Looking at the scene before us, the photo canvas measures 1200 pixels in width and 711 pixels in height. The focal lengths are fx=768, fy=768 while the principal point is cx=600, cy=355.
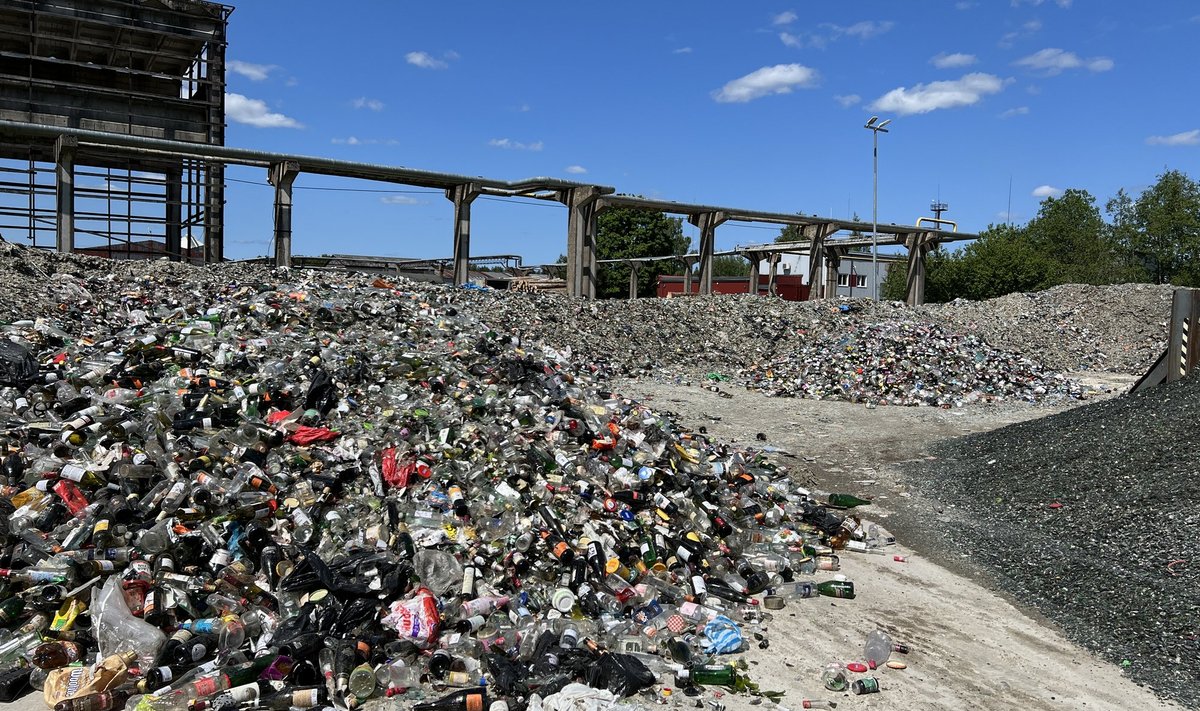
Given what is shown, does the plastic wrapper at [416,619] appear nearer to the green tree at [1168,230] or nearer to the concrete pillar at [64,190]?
the concrete pillar at [64,190]

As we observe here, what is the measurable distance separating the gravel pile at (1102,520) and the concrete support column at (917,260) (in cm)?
2036

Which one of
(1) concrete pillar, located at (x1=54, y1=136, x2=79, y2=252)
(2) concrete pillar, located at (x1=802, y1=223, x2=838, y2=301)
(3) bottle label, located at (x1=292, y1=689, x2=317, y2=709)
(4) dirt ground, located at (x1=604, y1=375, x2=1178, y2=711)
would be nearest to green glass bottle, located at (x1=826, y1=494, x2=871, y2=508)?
(4) dirt ground, located at (x1=604, y1=375, x2=1178, y2=711)

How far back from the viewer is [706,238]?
934 inches

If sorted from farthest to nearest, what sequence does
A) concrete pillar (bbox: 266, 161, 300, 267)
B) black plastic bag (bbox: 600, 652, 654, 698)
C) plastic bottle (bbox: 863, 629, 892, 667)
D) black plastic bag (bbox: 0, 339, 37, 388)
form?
1. concrete pillar (bbox: 266, 161, 300, 267)
2. black plastic bag (bbox: 0, 339, 37, 388)
3. plastic bottle (bbox: 863, 629, 892, 667)
4. black plastic bag (bbox: 600, 652, 654, 698)

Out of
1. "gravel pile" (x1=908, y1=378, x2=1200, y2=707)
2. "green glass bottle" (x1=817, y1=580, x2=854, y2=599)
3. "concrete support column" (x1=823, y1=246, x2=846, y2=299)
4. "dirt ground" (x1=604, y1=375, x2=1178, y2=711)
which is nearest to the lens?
"dirt ground" (x1=604, y1=375, x2=1178, y2=711)

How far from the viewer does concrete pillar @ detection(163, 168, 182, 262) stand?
20859mm

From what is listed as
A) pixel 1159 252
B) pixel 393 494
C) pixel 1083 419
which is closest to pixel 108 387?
pixel 393 494

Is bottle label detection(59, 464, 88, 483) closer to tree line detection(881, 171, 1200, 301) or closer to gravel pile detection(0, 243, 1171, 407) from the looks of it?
gravel pile detection(0, 243, 1171, 407)

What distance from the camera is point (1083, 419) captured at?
962 centimetres

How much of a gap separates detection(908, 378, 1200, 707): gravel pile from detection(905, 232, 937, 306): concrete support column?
66.8 ft

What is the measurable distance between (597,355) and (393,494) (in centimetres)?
1191

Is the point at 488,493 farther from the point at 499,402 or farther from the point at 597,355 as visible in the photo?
the point at 597,355

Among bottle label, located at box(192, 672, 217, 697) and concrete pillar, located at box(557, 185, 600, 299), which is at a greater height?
concrete pillar, located at box(557, 185, 600, 299)

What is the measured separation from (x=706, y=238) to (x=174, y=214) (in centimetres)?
1525
